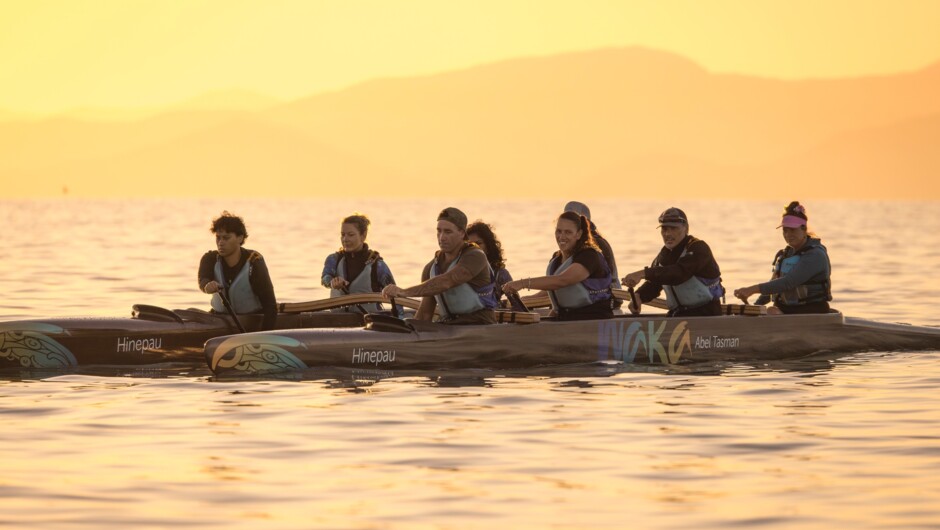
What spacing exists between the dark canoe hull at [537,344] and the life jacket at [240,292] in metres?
1.41

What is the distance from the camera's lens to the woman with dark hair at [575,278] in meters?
14.8

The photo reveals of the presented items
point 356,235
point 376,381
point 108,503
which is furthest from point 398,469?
point 356,235

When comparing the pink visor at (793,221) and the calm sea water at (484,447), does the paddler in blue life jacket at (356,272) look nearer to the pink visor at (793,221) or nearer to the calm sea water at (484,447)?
the calm sea water at (484,447)

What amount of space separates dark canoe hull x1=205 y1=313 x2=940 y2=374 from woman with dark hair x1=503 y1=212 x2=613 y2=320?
0.21m

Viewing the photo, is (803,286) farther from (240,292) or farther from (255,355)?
(255,355)

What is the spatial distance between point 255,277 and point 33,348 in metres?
2.31

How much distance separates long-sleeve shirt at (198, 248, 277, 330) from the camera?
15.5m

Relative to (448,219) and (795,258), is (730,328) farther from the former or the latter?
(448,219)

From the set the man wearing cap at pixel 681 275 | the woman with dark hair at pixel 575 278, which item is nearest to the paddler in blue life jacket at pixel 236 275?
the woman with dark hair at pixel 575 278

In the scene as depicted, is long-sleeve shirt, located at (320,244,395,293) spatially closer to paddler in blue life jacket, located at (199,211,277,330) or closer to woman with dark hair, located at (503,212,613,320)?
paddler in blue life jacket, located at (199,211,277,330)

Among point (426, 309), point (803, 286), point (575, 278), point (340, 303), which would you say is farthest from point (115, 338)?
point (803, 286)

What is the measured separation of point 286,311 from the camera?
55.1 ft

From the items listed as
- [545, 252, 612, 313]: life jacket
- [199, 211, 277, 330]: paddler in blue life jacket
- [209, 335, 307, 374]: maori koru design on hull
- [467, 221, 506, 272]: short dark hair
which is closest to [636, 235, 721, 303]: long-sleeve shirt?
[545, 252, 612, 313]: life jacket

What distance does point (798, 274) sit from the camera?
Answer: 55.1ft
